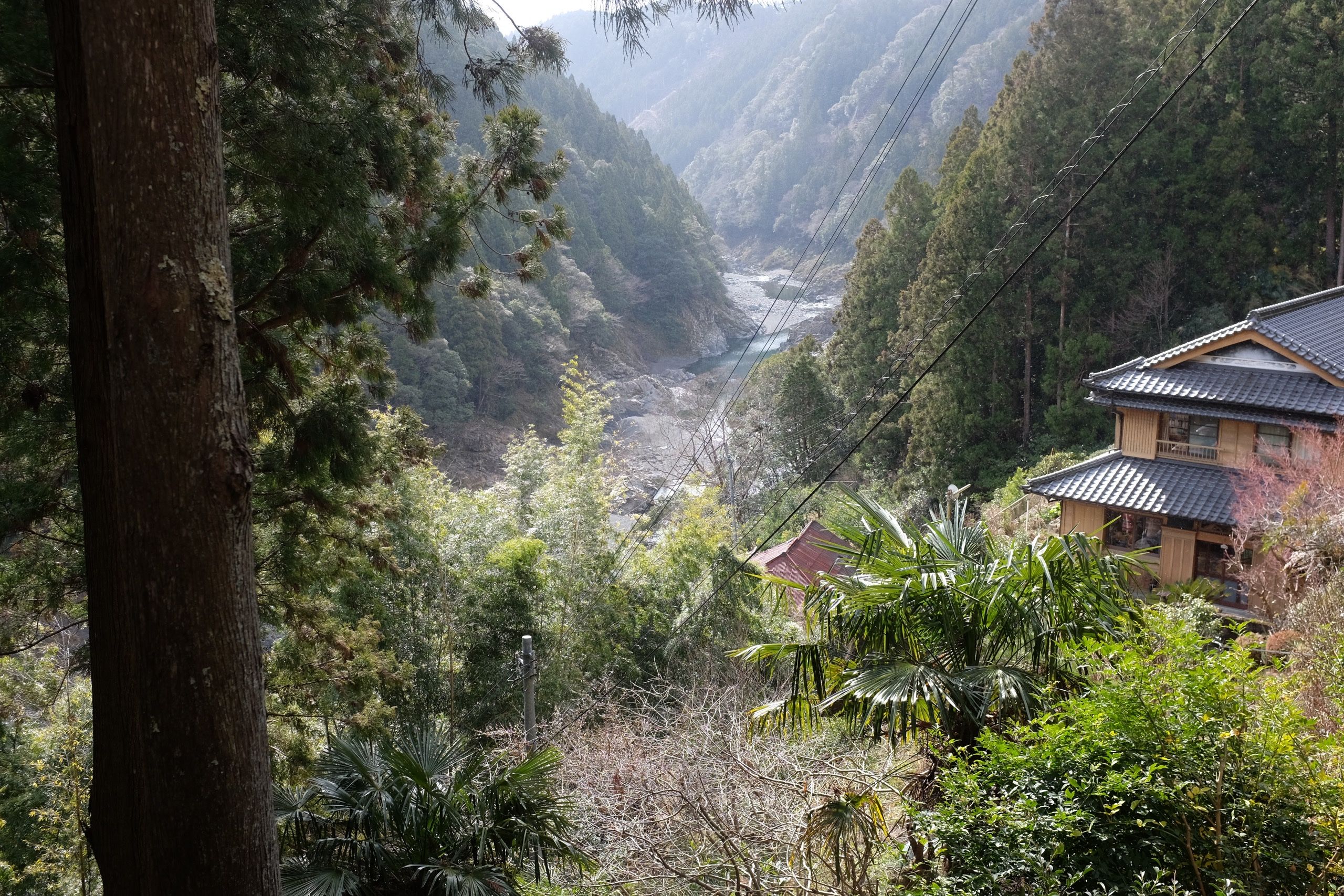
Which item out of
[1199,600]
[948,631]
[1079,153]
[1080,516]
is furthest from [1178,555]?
[948,631]

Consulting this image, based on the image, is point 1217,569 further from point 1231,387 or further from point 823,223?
point 823,223

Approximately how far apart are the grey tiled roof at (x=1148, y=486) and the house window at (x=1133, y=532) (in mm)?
585

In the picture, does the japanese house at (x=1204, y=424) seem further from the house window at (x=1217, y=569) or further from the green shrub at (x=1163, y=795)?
the green shrub at (x=1163, y=795)

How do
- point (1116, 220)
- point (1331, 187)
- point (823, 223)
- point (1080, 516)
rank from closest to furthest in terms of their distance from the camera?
point (1080, 516) → point (1331, 187) → point (1116, 220) → point (823, 223)

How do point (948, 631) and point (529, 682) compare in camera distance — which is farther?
point (529, 682)

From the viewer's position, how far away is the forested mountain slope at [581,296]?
112 ft

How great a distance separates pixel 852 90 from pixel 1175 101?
68590mm

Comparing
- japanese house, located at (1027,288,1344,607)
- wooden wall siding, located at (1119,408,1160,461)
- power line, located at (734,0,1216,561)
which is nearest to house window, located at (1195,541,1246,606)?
japanese house, located at (1027,288,1344,607)

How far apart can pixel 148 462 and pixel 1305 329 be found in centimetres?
1517

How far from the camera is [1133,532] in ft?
46.1

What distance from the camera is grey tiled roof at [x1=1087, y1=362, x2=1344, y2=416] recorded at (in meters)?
11.6

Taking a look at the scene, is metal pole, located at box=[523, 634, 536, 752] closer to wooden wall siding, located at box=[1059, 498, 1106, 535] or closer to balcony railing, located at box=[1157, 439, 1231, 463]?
wooden wall siding, located at box=[1059, 498, 1106, 535]

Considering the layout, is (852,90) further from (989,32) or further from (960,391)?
(960,391)

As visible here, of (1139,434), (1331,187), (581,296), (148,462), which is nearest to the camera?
(148,462)
